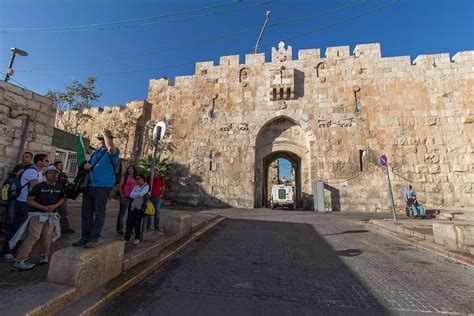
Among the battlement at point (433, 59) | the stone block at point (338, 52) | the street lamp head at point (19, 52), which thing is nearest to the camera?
the street lamp head at point (19, 52)

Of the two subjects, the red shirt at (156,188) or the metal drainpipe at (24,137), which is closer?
the metal drainpipe at (24,137)

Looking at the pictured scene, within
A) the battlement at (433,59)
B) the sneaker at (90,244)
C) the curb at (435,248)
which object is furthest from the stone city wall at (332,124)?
the sneaker at (90,244)

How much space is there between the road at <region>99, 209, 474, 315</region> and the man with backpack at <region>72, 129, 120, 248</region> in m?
1.02

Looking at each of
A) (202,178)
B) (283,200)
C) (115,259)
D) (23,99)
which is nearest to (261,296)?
(115,259)

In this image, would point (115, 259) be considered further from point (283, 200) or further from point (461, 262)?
point (283, 200)

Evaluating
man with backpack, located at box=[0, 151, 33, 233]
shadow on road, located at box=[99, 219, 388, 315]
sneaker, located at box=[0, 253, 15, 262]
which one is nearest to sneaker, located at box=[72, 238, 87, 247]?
shadow on road, located at box=[99, 219, 388, 315]

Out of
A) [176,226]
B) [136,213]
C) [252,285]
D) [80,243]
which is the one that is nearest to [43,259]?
[80,243]

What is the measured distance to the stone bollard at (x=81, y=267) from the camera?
2.38 m

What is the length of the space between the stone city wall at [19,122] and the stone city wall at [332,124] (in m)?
9.96

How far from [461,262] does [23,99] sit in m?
10.1

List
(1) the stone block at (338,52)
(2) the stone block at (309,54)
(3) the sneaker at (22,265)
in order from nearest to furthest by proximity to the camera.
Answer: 1. (3) the sneaker at (22,265)
2. (1) the stone block at (338,52)
3. (2) the stone block at (309,54)

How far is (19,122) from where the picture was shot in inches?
207

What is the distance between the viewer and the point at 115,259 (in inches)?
116

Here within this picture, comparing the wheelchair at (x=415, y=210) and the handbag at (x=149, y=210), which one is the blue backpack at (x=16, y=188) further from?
the wheelchair at (x=415, y=210)
